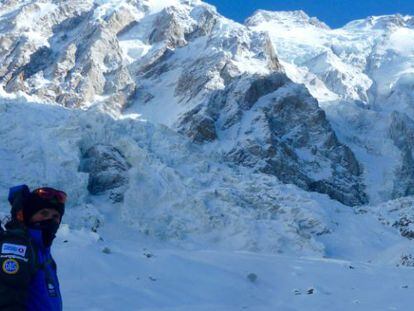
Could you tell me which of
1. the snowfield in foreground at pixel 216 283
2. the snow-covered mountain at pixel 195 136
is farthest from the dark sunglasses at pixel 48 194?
the snow-covered mountain at pixel 195 136

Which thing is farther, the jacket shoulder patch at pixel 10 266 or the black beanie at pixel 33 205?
the black beanie at pixel 33 205

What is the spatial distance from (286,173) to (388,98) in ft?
250

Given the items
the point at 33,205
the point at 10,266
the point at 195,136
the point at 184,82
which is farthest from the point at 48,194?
the point at 184,82

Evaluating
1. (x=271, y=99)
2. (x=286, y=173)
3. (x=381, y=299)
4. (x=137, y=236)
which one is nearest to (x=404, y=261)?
(x=381, y=299)

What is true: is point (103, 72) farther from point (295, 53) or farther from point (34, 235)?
point (34, 235)

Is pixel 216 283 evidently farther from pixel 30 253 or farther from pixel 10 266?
pixel 10 266

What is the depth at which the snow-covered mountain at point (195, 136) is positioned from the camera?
5125 centimetres

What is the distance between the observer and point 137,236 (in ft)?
167

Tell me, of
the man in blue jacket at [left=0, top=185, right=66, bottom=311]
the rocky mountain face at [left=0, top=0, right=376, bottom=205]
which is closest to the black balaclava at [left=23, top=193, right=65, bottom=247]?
the man in blue jacket at [left=0, top=185, right=66, bottom=311]

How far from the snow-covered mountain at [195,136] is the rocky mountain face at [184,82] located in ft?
0.87

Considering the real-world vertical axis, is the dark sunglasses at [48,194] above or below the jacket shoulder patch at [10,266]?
above

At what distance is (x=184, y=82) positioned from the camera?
96625 mm

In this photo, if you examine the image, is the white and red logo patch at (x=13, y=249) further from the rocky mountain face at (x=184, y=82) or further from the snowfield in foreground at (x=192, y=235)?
the rocky mountain face at (x=184, y=82)

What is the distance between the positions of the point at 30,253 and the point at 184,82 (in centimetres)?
9224
